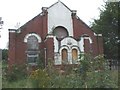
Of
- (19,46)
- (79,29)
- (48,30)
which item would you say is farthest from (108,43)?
(19,46)

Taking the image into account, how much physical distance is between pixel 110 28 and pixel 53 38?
9680 mm

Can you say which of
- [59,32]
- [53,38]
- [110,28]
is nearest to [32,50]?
[53,38]

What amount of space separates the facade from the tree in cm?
348

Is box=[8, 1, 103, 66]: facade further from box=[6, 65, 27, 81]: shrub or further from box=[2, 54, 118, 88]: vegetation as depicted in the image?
box=[2, 54, 118, 88]: vegetation

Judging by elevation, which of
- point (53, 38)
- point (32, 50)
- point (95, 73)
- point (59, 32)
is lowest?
point (95, 73)

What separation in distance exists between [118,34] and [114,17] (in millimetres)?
2107

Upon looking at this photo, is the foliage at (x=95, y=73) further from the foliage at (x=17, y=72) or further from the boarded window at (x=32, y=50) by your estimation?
the boarded window at (x=32, y=50)

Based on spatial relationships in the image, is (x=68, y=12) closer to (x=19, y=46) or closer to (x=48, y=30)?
(x=48, y=30)

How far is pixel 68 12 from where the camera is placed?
33094 mm

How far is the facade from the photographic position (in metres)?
30.4

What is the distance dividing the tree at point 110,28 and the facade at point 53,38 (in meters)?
3.48

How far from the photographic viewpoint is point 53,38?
30516 mm

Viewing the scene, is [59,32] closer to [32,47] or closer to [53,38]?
[53,38]

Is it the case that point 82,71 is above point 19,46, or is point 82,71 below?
below
